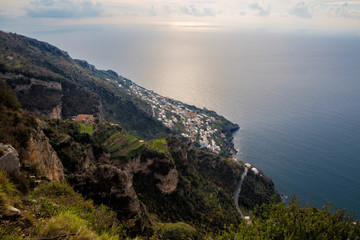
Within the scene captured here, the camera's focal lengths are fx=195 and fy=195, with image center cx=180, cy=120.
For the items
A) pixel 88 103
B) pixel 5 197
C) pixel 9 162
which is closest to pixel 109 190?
pixel 9 162

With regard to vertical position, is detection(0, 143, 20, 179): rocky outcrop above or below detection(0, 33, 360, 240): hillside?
above

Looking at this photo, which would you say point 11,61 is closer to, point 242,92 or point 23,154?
point 23,154

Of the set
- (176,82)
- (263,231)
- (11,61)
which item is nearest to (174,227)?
(263,231)

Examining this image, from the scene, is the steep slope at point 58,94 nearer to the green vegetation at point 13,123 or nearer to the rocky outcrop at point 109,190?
the green vegetation at point 13,123

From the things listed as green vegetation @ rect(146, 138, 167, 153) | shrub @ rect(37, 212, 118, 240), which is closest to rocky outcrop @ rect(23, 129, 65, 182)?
shrub @ rect(37, 212, 118, 240)

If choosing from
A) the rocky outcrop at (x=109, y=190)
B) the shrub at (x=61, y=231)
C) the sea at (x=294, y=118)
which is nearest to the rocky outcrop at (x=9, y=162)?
the shrub at (x=61, y=231)

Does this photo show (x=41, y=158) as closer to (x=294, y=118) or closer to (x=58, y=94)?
(x=58, y=94)

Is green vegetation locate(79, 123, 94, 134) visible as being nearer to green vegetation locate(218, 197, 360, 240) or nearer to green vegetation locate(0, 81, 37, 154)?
green vegetation locate(0, 81, 37, 154)
